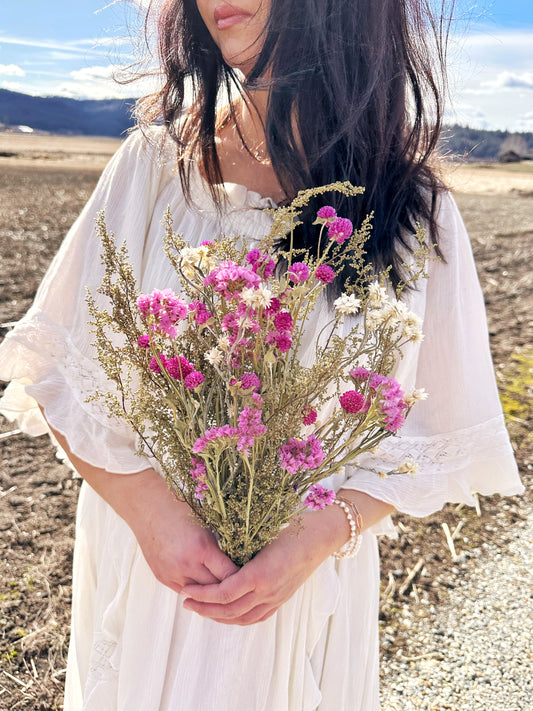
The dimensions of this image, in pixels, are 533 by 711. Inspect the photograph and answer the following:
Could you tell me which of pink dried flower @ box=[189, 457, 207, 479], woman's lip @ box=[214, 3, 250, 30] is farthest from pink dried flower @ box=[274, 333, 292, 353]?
woman's lip @ box=[214, 3, 250, 30]

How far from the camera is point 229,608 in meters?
1.13

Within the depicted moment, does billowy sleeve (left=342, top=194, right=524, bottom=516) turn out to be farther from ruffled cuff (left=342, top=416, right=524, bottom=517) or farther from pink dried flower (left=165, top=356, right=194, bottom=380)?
pink dried flower (left=165, top=356, right=194, bottom=380)

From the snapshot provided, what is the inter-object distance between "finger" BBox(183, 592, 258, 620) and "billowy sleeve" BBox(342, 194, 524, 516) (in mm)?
355

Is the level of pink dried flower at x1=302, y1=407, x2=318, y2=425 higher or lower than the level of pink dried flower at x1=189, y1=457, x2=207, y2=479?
higher

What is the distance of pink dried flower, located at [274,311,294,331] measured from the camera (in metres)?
0.84

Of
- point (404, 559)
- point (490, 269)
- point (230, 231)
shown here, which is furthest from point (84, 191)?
point (230, 231)

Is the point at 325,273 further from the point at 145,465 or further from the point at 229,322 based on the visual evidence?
the point at 145,465

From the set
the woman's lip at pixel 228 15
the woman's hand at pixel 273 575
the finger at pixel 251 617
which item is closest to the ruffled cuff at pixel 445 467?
the woman's hand at pixel 273 575

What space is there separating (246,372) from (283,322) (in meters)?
0.11

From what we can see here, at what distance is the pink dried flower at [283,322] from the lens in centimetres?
84

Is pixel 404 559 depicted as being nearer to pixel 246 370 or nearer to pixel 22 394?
pixel 22 394

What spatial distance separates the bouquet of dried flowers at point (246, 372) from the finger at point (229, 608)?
0.14 metres

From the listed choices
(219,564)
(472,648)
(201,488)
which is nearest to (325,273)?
(201,488)

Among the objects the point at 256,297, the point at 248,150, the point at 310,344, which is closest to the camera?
the point at 256,297
